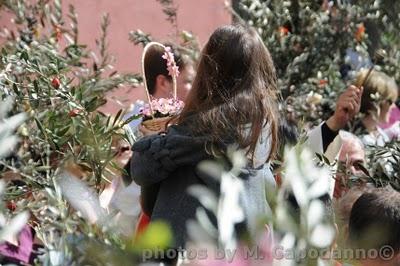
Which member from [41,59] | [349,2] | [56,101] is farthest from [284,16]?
[56,101]

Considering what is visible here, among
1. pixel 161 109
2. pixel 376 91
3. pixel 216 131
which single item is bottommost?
pixel 376 91

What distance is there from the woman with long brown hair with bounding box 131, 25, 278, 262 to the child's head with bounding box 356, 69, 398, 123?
6.65 feet

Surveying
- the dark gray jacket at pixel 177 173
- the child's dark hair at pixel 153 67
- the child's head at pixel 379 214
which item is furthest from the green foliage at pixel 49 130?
the child's head at pixel 379 214

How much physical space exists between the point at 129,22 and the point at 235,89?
145 inches

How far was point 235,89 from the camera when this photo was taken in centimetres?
266

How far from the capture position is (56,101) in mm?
3070

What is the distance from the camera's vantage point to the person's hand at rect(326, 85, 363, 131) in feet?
14.3

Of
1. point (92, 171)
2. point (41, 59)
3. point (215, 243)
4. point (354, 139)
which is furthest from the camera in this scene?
point (354, 139)

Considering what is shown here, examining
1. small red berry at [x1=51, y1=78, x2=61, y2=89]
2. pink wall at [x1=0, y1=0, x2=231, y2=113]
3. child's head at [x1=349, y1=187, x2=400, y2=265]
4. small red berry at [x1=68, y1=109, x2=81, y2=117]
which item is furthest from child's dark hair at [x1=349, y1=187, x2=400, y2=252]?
pink wall at [x1=0, y1=0, x2=231, y2=113]

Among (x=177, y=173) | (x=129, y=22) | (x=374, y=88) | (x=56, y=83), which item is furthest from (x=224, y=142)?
(x=129, y=22)

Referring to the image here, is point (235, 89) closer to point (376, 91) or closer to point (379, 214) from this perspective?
point (379, 214)

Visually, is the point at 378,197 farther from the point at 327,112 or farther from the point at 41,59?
the point at 327,112

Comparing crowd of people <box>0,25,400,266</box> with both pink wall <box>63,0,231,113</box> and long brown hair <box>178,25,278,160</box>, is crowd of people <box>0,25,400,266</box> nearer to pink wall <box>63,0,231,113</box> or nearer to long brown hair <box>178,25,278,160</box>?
long brown hair <box>178,25,278,160</box>

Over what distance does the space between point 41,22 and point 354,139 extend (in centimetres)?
174
